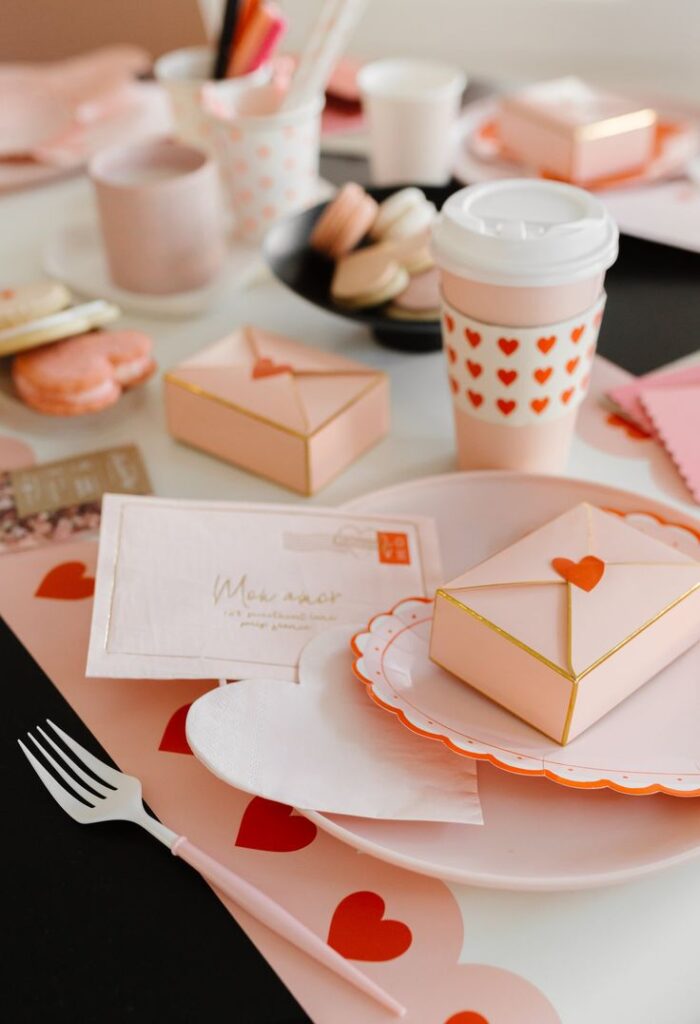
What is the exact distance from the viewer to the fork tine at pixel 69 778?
1.58ft

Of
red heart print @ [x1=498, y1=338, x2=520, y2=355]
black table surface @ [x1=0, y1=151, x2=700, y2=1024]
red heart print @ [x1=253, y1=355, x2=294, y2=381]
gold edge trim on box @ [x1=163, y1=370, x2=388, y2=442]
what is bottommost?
black table surface @ [x1=0, y1=151, x2=700, y2=1024]

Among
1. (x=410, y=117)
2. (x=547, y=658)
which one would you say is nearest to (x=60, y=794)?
(x=547, y=658)

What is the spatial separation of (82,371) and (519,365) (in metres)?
0.32

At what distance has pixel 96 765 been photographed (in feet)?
1.63

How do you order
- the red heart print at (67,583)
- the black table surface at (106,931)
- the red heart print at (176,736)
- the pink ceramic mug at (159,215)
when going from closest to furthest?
the black table surface at (106,931)
the red heart print at (176,736)
the red heart print at (67,583)
the pink ceramic mug at (159,215)

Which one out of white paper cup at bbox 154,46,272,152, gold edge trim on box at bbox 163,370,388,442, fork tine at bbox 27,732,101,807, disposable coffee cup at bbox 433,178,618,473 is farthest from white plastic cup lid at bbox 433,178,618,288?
white paper cup at bbox 154,46,272,152

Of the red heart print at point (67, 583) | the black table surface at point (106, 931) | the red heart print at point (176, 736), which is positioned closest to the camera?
the black table surface at point (106, 931)

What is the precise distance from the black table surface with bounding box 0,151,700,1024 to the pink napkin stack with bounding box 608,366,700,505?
423 millimetres

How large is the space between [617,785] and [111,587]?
0.93ft

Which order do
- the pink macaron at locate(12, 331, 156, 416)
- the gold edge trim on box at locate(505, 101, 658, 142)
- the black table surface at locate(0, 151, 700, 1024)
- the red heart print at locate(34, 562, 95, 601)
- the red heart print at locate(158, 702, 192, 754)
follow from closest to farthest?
the black table surface at locate(0, 151, 700, 1024) < the red heart print at locate(158, 702, 192, 754) < the red heart print at locate(34, 562, 95, 601) < the pink macaron at locate(12, 331, 156, 416) < the gold edge trim on box at locate(505, 101, 658, 142)

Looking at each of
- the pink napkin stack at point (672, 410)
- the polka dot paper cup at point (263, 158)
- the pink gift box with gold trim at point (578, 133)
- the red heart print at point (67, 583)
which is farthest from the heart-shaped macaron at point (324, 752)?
the pink gift box with gold trim at point (578, 133)

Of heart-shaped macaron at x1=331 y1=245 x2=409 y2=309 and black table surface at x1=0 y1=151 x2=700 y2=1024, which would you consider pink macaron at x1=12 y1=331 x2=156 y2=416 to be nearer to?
heart-shaped macaron at x1=331 y1=245 x2=409 y2=309

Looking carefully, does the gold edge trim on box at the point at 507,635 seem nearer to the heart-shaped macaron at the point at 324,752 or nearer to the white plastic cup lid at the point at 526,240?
the heart-shaped macaron at the point at 324,752

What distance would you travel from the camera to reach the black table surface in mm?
407
